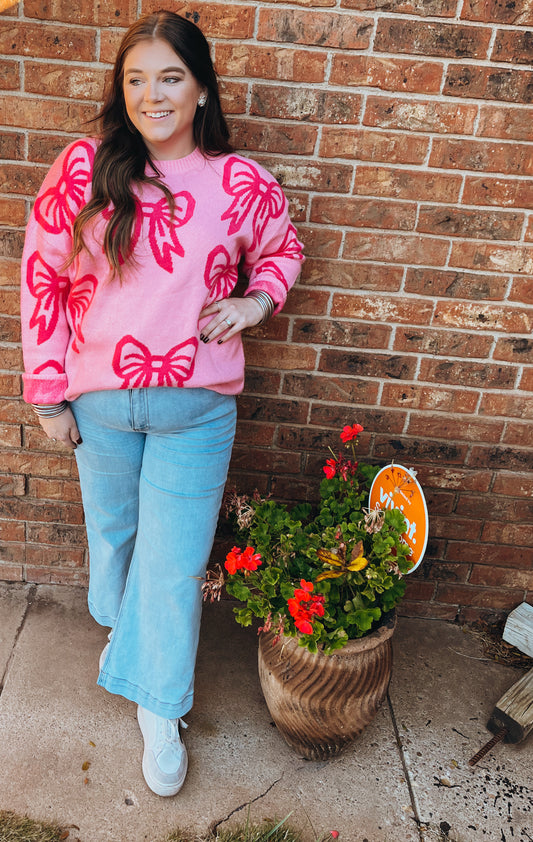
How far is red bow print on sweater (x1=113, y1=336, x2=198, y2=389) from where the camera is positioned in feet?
5.60

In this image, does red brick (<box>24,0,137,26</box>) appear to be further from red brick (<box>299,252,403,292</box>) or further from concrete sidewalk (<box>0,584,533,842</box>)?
concrete sidewalk (<box>0,584,533,842</box>)

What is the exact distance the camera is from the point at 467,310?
2.29m

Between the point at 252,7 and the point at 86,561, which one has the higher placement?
the point at 252,7

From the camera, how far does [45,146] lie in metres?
2.13

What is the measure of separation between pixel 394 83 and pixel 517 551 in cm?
172

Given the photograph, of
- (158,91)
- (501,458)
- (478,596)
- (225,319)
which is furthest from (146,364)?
(478,596)

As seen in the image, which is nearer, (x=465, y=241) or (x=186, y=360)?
(x=186, y=360)

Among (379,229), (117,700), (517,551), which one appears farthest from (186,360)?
(517,551)

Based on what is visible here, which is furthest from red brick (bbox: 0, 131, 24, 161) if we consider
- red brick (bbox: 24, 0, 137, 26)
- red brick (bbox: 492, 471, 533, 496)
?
red brick (bbox: 492, 471, 533, 496)

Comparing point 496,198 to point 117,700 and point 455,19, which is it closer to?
point 455,19

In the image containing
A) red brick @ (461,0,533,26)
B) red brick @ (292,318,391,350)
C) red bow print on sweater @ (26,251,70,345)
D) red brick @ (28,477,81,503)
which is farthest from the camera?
red brick @ (28,477,81,503)

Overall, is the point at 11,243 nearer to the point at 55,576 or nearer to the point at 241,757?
the point at 55,576

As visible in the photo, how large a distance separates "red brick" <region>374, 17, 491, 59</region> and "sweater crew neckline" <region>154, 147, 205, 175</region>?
721 millimetres

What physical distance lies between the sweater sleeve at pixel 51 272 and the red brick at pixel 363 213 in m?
0.77
